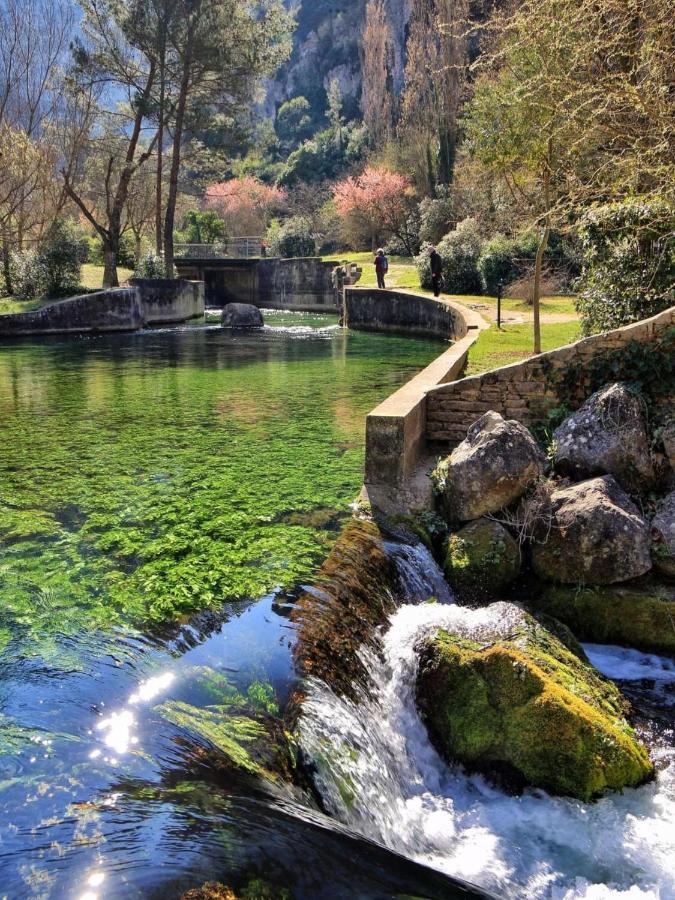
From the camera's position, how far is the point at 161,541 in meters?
5.88

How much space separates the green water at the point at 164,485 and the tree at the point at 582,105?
13.6ft

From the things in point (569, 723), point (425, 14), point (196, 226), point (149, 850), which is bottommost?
point (569, 723)

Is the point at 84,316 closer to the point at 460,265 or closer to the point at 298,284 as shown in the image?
the point at 460,265

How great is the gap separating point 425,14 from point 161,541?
4455 centimetres

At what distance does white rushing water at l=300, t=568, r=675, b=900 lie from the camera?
338cm

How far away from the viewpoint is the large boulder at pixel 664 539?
5645mm

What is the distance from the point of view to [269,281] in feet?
135

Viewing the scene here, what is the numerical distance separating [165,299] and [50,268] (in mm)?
4452

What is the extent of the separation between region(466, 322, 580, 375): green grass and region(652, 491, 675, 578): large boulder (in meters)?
4.86

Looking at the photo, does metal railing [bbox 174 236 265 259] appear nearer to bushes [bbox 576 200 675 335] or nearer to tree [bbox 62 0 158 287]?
tree [bbox 62 0 158 287]

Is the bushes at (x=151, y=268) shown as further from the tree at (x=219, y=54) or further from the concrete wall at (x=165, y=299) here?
the concrete wall at (x=165, y=299)

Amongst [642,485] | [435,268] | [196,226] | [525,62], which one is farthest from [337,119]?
[642,485]

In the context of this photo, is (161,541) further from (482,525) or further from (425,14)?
(425,14)

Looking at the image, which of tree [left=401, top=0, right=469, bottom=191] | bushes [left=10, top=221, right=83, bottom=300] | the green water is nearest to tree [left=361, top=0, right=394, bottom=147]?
tree [left=401, top=0, right=469, bottom=191]
